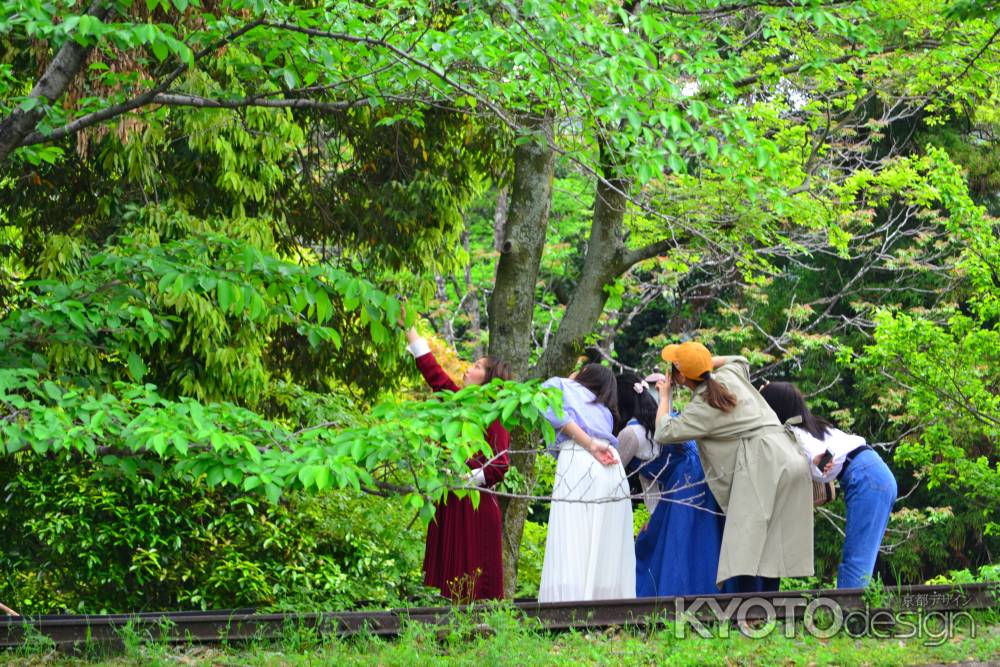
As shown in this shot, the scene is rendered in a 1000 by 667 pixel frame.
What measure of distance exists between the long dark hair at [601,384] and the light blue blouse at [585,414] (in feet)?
0.10

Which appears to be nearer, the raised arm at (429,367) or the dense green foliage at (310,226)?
the dense green foliage at (310,226)

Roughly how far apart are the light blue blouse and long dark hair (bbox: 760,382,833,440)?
1090 mm

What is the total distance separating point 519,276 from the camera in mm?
10062

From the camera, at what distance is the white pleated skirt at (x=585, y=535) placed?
7.38m

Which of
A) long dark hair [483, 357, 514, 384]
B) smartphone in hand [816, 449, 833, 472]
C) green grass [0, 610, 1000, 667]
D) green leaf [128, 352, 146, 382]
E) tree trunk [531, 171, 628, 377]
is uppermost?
tree trunk [531, 171, 628, 377]

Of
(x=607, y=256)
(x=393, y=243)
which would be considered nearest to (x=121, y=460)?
(x=393, y=243)

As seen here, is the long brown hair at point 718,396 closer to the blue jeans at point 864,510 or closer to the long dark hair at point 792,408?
the long dark hair at point 792,408

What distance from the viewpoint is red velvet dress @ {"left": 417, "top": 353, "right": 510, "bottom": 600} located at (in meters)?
7.42

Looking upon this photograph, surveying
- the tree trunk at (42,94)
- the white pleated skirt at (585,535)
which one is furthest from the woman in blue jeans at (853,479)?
the tree trunk at (42,94)

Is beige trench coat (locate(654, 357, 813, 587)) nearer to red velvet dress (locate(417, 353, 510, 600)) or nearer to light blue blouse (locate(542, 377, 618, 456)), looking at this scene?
light blue blouse (locate(542, 377, 618, 456))

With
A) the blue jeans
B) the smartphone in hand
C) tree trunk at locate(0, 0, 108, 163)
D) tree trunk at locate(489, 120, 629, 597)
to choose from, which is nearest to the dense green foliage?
→ tree trunk at locate(0, 0, 108, 163)

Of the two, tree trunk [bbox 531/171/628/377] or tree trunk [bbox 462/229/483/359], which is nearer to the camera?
tree trunk [bbox 531/171/628/377]

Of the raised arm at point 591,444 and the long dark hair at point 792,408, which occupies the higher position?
the long dark hair at point 792,408

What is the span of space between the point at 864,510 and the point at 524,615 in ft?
8.27
